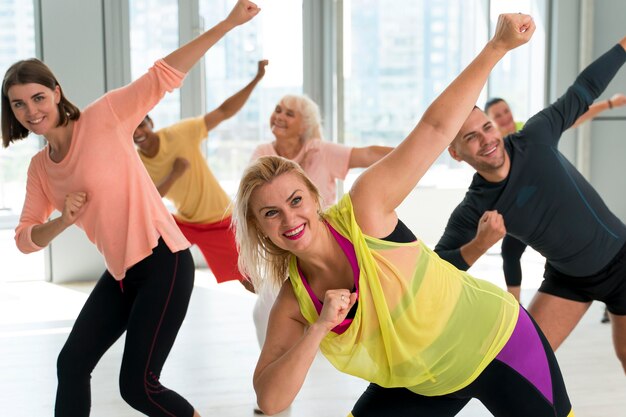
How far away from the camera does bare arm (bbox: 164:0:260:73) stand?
2377mm

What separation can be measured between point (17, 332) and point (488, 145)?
128 inches

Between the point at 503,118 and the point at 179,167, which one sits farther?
the point at 503,118

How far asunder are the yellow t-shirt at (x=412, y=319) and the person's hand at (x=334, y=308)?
0.31 ft

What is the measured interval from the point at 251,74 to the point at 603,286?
16.0 feet

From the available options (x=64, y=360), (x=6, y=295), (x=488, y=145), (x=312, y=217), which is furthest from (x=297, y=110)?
(x=6, y=295)

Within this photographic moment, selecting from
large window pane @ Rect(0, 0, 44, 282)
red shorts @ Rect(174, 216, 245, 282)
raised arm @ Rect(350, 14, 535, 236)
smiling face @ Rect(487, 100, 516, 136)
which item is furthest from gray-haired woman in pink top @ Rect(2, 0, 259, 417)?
large window pane @ Rect(0, 0, 44, 282)

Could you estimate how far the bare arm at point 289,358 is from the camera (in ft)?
5.37

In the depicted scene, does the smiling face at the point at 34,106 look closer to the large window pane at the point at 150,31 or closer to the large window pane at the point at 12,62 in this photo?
the large window pane at the point at 12,62

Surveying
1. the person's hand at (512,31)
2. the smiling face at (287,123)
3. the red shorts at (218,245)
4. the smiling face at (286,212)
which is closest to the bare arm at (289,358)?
the smiling face at (286,212)

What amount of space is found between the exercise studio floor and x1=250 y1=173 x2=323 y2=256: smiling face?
1718mm

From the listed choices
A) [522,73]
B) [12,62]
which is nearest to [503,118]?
[522,73]

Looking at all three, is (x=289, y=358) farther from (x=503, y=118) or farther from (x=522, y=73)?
(x=522, y=73)

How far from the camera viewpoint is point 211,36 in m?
2.43

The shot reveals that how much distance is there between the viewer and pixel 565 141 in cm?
713
